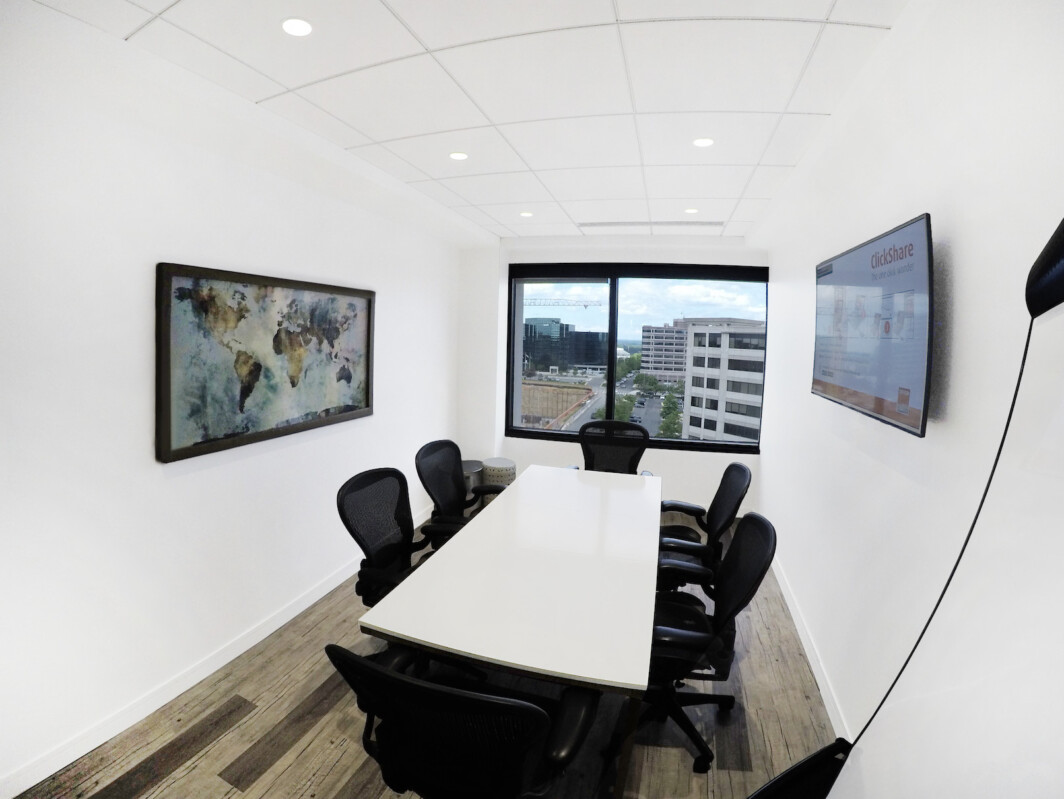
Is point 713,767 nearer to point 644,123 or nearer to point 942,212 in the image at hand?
point 942,212

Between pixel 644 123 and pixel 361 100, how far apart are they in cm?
123

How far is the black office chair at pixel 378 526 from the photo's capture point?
A: 7.11 feet

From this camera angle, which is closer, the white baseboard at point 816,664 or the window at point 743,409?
the white baseboard at point 816,664

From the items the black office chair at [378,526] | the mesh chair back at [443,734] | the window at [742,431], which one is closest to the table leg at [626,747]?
the mesh chair back at [443,734]

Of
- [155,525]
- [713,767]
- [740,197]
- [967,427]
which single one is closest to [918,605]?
[967,427]

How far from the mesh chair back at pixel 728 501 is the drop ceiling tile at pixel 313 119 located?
260 cm

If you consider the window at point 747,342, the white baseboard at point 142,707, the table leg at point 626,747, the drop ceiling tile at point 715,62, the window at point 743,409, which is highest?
the drop ceiling tile at point 715,62

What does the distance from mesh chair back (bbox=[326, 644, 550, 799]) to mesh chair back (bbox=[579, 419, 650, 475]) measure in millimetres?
2536

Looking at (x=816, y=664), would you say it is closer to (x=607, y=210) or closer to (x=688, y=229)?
(x=607, y=210)

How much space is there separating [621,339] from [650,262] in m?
0.82

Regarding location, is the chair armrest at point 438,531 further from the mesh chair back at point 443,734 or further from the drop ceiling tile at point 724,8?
the drop ceiling tile at point 724,8

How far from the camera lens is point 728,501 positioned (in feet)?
8.59

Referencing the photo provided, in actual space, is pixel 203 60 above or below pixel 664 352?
above

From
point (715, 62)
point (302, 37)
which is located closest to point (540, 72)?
point (715, 62)
